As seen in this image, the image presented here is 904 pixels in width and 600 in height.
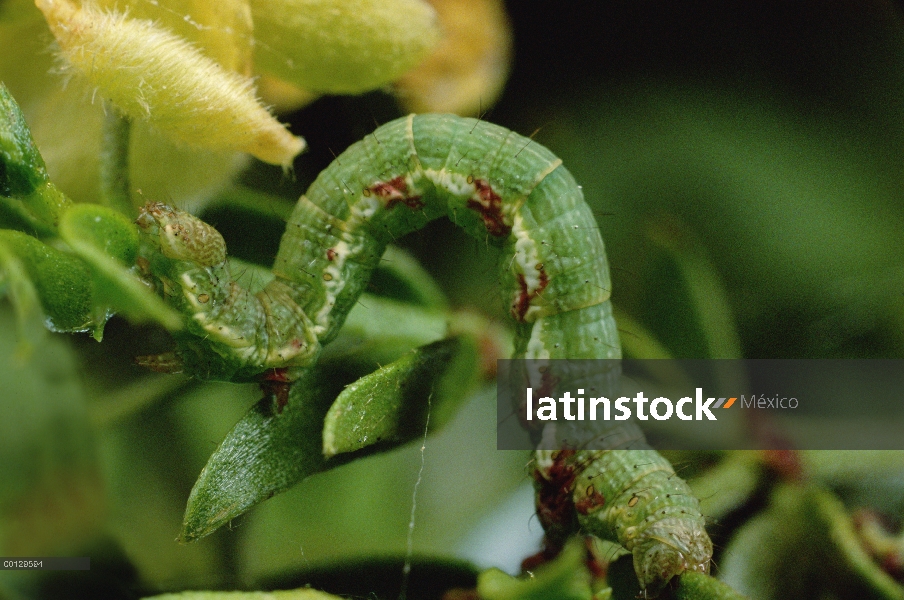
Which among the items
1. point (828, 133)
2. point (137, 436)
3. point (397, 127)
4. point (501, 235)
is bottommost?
point (137, 436)

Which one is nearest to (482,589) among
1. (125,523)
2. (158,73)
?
(158,73)

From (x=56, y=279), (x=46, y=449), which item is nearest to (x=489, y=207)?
(x=56, y=279)

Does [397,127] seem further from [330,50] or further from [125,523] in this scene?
[125,523]

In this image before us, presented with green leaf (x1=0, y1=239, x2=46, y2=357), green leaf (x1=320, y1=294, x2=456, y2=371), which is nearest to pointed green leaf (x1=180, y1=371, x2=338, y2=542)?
green leaf (x1=320, y1=294, x2=456, y2=371)

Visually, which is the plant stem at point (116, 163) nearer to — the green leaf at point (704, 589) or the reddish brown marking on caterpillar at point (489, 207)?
Answer: the reddish brown marking on caterpillar at point (489, 207)

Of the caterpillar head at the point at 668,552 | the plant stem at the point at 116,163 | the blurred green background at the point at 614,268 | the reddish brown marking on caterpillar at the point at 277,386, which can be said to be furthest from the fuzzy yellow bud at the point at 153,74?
the caterpillar head at the point at 668,552

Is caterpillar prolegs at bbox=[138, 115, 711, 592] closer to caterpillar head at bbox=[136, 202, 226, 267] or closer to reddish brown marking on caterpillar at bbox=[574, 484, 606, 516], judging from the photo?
reddish brown marking on caterpillar at bbox=[574, 484, 606, 516]
